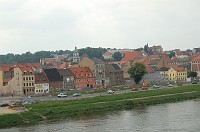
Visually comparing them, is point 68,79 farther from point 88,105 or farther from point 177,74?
point 177,74

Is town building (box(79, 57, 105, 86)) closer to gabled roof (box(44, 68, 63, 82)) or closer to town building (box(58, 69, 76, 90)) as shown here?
town building (box(58, 69, 76, 90))

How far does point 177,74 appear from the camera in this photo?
100562mm

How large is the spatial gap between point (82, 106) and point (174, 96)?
659 inches

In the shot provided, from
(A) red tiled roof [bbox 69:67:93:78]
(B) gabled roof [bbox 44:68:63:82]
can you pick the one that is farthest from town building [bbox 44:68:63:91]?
(A) red tiled roof [bbox 69:67:93:78]

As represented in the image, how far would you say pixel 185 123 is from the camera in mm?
40188

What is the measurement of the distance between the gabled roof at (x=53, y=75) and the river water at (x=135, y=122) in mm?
27847

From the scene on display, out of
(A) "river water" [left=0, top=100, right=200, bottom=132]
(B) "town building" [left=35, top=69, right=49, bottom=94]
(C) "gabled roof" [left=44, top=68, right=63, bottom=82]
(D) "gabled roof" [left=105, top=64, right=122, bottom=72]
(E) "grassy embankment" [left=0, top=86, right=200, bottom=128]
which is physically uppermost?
(D) "gabled roof" [left=105, top=64, right=122, bottom=72]

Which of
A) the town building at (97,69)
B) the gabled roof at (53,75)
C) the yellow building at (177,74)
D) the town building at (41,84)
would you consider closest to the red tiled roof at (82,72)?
the town building at (97,69)

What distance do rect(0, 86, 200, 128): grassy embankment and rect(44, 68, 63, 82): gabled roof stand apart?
18.4m

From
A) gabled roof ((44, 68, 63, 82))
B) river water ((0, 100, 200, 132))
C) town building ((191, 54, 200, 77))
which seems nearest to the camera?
river water ((0, 100, 200, 132))

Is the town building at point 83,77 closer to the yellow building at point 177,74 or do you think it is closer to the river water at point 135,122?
the yellow building at point 177,74

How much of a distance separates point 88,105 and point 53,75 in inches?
1003

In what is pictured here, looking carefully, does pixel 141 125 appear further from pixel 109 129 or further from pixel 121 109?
pixel 121 109

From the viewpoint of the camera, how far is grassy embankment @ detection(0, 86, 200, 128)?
1842 inches
